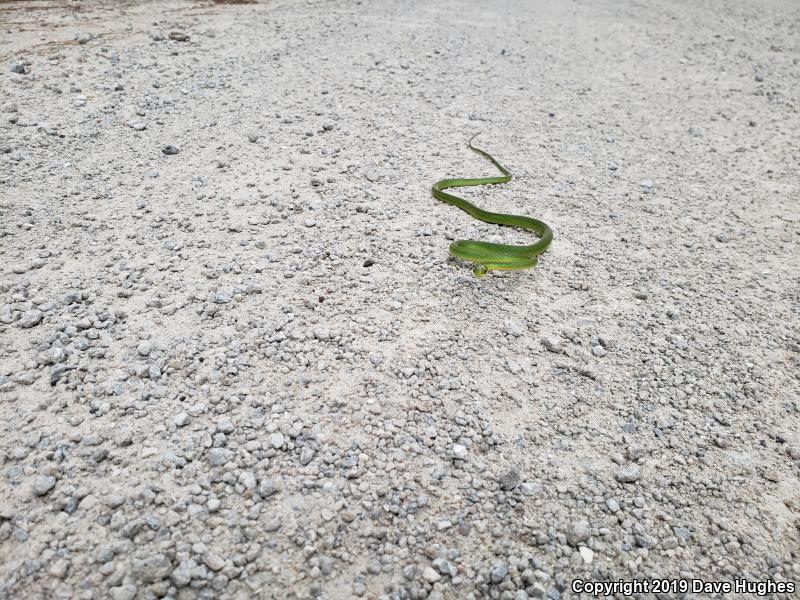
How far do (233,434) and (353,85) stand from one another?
496cm

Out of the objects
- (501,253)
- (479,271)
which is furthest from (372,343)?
(501,253)

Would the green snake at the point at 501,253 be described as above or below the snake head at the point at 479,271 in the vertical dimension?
above

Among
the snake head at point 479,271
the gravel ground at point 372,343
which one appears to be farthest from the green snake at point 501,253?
the gravel ground at point 372,343

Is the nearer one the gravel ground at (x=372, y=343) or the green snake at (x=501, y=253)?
the gravel ground at (x=372, y=343)

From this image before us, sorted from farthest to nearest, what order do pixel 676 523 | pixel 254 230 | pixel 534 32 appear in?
pixel 534 32, pixel 254 230, pixel 676 523

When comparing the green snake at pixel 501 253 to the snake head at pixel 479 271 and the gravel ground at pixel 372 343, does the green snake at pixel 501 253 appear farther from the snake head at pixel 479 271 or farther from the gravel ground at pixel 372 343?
the gravel ground at pixel 372 343

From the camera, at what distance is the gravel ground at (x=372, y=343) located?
2.32 metres

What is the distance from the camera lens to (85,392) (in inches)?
110

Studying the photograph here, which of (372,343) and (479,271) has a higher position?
(479,271)

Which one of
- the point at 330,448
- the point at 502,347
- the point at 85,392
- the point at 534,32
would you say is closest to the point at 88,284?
the point at 85,392

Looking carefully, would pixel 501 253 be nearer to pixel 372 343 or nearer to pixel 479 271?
pixel 479 271

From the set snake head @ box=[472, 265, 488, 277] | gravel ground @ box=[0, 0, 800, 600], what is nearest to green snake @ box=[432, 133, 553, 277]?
snake head @ box=[472, 265, 488, 277]

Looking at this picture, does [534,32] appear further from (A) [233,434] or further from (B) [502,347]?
(A) [233,434]

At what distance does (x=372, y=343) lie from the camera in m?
3.23
